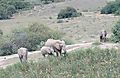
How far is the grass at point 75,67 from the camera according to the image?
15.9 meters

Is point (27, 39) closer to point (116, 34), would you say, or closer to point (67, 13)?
point (116, 34)

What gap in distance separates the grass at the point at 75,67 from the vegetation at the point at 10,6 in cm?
5770

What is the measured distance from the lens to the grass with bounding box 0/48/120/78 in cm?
1588

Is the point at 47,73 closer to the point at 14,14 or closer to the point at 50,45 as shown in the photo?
the point at 50,45

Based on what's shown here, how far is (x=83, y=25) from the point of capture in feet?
188

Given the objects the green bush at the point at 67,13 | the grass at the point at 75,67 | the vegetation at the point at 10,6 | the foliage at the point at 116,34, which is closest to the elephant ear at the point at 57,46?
the grass at the point at 75,67

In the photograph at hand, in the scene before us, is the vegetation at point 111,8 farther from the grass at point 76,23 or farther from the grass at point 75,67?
the grass at point 75,67

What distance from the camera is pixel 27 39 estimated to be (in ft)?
120

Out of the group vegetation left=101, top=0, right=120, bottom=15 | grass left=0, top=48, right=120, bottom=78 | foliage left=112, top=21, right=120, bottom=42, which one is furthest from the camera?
vegetation left=101, top=0, right=120, bottom=15

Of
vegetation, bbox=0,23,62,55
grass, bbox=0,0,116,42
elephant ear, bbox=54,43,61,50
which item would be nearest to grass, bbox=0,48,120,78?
elephant ear, bbox=54,43,61,50

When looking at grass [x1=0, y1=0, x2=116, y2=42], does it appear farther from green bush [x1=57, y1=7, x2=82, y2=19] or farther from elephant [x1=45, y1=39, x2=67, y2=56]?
elephant [x1=45, y1=39, x2=67, y2=56]

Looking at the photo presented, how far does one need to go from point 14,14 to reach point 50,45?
61.1 metres

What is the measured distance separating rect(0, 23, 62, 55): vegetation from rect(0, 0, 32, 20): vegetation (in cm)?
3606

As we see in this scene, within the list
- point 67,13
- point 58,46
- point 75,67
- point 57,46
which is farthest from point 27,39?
point 67,13
